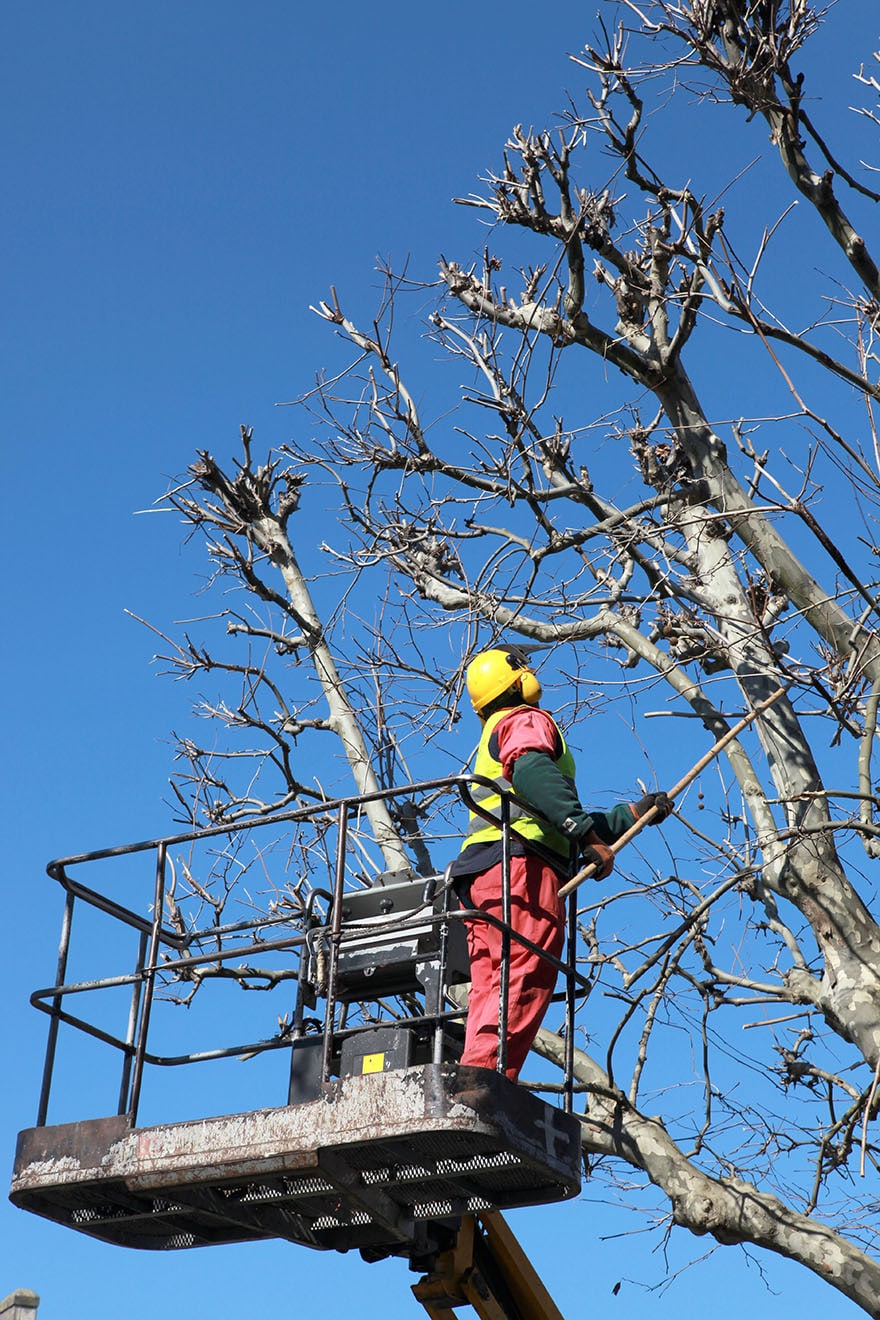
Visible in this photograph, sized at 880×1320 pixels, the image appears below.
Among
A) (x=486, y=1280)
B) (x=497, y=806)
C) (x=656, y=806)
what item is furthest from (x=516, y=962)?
(x=486, y=1280)

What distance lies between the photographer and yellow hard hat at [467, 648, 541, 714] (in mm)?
6602

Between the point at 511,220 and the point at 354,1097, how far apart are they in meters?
5.68

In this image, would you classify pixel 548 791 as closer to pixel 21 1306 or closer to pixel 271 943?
pixel 271 943

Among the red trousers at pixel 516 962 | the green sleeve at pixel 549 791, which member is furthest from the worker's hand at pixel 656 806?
the red trousers at pixel 516 962

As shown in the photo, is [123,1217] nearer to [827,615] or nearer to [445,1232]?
[445,1232]

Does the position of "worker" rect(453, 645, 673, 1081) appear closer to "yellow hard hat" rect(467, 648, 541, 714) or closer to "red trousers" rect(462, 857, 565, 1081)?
"red trousers" rect(462, 857, 565, 1081)

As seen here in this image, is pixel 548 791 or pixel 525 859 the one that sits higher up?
pixel 548 791

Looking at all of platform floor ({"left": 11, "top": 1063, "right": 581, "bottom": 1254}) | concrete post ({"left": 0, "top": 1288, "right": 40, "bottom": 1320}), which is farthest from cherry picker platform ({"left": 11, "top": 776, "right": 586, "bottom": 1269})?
concrete post ({"left": 0, "top": 1288, "right": 40, "bottom": 1320})

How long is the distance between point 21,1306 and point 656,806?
6.89 metres

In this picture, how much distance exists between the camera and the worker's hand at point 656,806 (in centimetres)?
644

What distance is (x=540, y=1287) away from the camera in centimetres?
673

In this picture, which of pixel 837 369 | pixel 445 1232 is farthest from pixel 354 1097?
pixel 837 369

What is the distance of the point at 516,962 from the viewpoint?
19.6 ft

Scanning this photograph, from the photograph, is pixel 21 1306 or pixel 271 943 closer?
pixel 271 943
